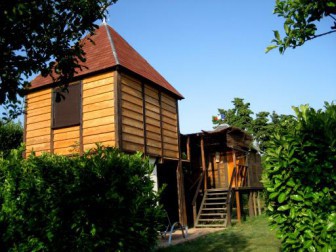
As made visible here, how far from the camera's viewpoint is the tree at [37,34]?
3.96m

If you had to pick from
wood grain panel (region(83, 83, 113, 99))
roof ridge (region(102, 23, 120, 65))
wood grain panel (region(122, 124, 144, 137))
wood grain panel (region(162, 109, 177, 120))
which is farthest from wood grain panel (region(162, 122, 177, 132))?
roof ridge (region(102, 23, 120, 65))

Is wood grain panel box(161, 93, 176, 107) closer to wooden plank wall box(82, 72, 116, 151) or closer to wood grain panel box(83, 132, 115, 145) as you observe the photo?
wooden plank wall box(82, 72, 116, 151)

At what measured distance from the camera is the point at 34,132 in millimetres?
12539

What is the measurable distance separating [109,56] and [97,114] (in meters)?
2.21

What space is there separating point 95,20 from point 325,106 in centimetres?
378

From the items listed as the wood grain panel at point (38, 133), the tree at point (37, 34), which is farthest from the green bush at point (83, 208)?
the wood grain panel at point (38, 133)

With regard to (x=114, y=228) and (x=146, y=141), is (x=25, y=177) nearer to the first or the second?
(x=114, y=228)

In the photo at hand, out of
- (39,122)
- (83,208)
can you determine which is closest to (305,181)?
(83,208)

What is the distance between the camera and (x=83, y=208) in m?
5.91

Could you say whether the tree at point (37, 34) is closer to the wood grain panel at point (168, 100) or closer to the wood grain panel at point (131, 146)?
the wood grain panel at point (131, 146)

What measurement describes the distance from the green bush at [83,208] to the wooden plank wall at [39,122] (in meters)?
5.93

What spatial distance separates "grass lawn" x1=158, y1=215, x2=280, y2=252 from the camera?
9523 millimetres

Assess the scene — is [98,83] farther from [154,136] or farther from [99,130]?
[154,136]

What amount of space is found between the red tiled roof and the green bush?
5.65m
